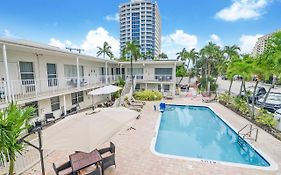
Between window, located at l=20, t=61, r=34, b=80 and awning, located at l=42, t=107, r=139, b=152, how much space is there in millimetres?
7556

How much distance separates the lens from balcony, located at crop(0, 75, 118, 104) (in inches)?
370

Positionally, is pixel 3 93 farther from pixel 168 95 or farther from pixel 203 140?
pixel 168 95

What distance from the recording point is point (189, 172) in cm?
693

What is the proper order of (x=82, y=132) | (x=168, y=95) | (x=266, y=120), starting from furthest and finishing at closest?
1. (x=168, y=95)
2. (x=266, y=120)
3. (x=82, y=132)

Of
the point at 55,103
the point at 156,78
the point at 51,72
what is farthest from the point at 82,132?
the point at 156,78

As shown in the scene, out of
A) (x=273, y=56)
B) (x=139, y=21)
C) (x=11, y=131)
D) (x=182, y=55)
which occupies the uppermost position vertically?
(x=139, y=21)

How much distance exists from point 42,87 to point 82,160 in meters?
8.83

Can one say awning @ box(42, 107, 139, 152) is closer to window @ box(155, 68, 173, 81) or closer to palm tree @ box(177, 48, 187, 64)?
window @ box(155, 68, 173, 81)

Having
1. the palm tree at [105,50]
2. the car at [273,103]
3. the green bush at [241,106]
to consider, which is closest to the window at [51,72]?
the green bush at [241,106]

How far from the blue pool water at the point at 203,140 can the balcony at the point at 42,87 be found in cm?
838

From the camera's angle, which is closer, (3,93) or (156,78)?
(3,93)

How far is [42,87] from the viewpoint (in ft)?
42.1

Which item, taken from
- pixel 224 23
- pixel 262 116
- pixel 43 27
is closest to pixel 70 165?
pixel 262 116

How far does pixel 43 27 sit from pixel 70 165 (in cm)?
2559
